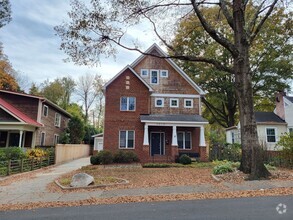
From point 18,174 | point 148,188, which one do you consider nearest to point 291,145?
point 148,188

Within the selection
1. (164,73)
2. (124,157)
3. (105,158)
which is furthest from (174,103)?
(105,158)

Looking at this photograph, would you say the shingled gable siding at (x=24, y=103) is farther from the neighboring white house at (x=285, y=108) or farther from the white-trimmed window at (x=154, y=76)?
the neighboring white house at (x=285, y=108)

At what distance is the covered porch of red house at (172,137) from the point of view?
21.2m

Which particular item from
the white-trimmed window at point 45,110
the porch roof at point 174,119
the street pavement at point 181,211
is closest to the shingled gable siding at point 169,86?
the porch roof at point 174,119

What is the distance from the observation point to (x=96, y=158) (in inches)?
754

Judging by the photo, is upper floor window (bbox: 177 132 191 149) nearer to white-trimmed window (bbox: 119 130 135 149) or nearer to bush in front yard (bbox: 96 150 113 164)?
white-trimmed window (bbox: 119 130 135 149)

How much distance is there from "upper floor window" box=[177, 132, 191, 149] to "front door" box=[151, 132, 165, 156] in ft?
4.86

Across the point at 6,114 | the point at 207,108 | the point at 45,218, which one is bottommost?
the point at 45,218

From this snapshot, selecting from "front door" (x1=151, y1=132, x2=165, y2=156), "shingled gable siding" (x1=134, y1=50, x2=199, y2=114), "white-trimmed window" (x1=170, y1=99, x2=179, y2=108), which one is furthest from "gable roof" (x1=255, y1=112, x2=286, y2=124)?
"front door" (x1=151, y1=132, x2=165, y2=156)

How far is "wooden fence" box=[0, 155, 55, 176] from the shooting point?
48.2 ft

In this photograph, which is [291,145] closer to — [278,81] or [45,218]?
[45,218]

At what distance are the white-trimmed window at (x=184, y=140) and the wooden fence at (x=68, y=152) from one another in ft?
35.9

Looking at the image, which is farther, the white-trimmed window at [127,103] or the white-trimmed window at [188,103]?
the white-trimmed window at [188,103]

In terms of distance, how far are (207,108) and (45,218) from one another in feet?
112
